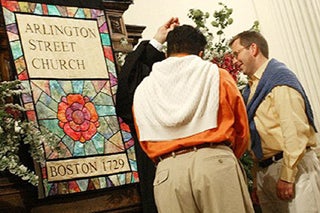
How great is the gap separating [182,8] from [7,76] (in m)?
1.95

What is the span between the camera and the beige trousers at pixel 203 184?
1938 mm

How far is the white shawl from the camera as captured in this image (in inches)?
80.3

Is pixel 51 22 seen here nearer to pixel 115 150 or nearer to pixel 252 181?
pixel 115 150

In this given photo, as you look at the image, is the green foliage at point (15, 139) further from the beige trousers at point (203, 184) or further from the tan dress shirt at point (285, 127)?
the tan dress shirt at point (285, 127)

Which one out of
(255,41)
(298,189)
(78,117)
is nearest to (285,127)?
(298,189)

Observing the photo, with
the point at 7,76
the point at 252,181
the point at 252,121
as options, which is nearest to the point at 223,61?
the point at 252,121

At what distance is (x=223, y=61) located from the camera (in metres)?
3.12

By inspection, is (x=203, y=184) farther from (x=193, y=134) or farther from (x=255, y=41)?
(x=255, y=41)

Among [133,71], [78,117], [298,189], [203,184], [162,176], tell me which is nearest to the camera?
[203,184]

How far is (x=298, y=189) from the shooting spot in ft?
8.16

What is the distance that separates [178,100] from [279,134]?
77 centimetres

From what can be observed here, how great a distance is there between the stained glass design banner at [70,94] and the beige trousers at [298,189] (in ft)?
2.35

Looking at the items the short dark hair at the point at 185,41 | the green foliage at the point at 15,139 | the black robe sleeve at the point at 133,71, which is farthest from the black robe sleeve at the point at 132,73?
the green foliage at the point at 15,139

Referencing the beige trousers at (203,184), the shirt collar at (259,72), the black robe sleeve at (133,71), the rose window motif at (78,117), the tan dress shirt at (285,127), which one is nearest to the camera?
the beige trousers at (203,184)
